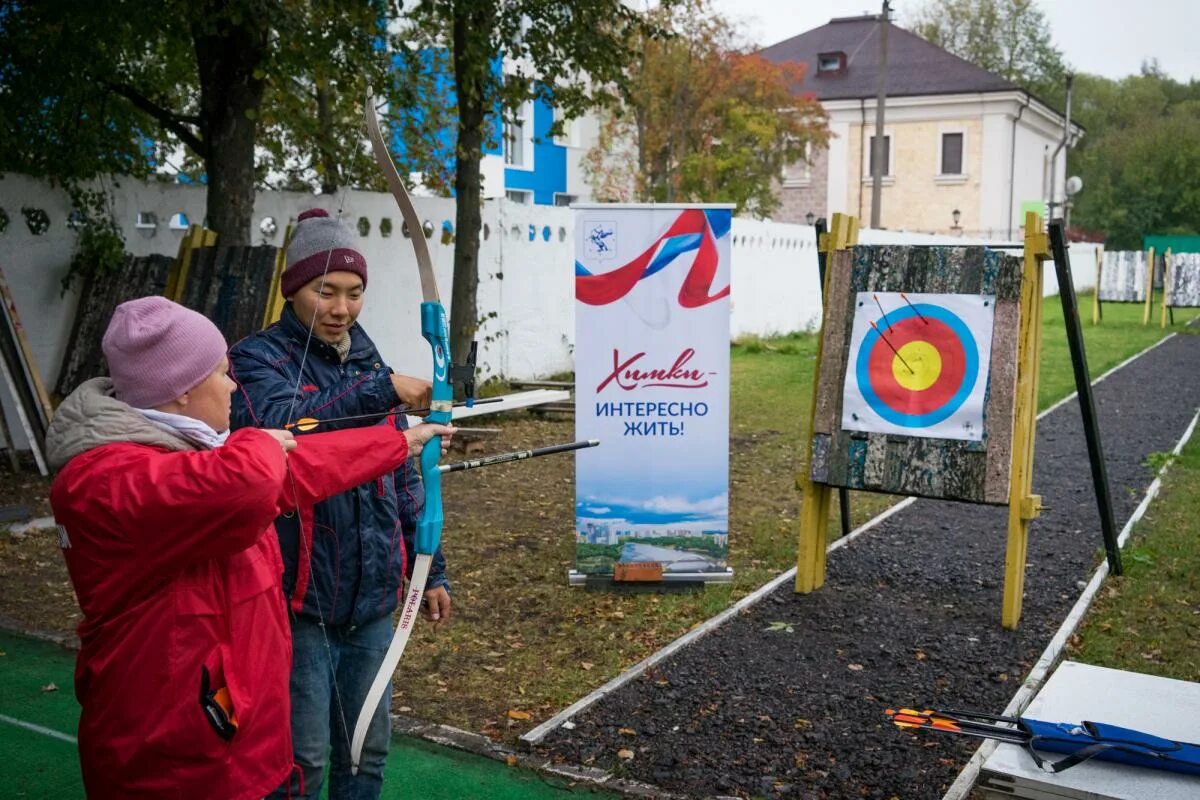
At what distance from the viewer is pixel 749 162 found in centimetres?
3050

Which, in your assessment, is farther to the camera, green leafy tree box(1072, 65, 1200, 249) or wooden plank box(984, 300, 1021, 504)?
green leafy tree box(1072, 65, 1200, 249)

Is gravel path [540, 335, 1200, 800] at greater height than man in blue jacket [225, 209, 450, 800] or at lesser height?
lesser

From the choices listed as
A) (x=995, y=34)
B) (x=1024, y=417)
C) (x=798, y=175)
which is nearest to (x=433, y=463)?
(x=1024, y=417)

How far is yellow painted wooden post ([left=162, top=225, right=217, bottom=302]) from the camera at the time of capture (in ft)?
28.3

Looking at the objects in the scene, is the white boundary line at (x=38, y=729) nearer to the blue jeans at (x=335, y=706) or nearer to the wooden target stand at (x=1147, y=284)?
the blue jeans at (x=335, y=706)

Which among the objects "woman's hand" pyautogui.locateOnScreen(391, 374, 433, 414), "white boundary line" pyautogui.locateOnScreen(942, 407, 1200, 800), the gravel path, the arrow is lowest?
the gravel path

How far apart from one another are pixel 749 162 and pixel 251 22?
23.9 meters

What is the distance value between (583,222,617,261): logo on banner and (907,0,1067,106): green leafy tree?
56.2 m

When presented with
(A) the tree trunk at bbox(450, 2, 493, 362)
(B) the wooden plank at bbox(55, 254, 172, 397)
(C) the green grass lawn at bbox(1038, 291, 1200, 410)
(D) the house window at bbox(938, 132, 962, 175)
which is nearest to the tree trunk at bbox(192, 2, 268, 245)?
(B) the wooden plank at bbox(55, 254, 172, 397)

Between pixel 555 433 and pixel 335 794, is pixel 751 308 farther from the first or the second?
pixel 335 794

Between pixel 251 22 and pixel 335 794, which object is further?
pixel 251 22

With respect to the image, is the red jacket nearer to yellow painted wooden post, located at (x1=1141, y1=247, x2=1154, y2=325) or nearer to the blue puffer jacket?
the blue puffer jacket

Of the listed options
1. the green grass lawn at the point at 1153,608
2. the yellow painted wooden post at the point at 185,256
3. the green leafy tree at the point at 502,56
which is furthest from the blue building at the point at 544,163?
the green grass lawn at the point at 1153,608

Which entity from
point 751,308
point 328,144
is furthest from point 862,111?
point 328,144
